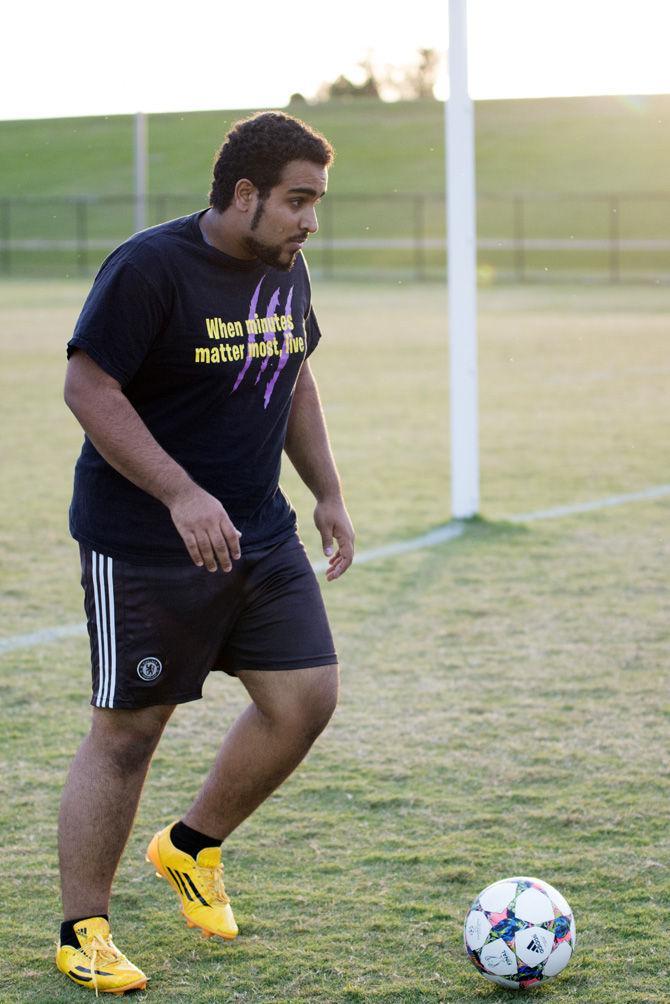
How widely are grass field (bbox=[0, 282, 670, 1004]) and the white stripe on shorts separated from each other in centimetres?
69

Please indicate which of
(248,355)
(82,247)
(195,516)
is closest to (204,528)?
(195,516)

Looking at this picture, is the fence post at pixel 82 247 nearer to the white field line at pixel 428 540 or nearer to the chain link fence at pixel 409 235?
the chain link fence at pixel 409 235

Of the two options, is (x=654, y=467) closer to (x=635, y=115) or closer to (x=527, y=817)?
(x=527, y=817)

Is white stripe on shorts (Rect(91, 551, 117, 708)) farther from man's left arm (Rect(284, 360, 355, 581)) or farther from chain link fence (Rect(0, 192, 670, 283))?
chain link fence (Rect(0, 192, 670, 283))

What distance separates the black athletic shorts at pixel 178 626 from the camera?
3408 mm

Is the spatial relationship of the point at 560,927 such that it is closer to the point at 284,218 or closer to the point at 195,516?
the point at 195,516

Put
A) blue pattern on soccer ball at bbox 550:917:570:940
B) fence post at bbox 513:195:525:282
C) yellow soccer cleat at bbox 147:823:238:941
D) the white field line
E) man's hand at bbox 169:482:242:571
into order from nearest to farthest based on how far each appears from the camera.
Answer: man's hand at bbox 169:482:242:571
blue pattern on soccer ball at bbox 550:917:570:940
yellow soccer cleat at bbox 147:823:238:941
the white field line
fence post at bbox 513:195:525:282

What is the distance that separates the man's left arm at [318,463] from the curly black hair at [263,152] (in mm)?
666

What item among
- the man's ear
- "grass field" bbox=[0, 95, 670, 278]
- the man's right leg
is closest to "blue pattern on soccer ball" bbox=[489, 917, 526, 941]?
the man's right leg

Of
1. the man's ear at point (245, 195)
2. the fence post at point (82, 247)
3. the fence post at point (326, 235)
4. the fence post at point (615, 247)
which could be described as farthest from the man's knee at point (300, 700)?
the fence post at point (326, 235)

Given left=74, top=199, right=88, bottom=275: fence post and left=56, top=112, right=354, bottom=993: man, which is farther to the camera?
left=74, top=199, right=88, bottom=275: fence post

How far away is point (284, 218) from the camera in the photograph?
3.33 metres

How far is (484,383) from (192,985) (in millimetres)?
12810

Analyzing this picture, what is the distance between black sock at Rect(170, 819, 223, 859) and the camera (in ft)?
12.2
